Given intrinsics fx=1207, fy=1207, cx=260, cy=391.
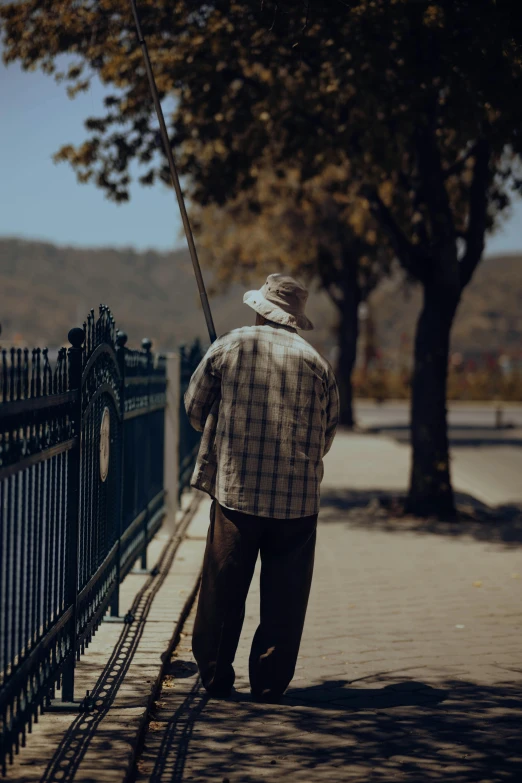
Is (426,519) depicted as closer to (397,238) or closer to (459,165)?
(397,238)

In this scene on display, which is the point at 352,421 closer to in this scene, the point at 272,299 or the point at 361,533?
the point at 361,533

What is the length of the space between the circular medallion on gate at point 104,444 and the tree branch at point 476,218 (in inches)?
282

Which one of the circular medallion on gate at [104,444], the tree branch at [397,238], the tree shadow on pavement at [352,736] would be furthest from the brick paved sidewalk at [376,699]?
the tree branch at [397,238]

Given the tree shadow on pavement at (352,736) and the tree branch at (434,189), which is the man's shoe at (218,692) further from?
the tree branch at (434,189)

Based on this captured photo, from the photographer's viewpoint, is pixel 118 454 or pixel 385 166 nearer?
pixel 118 454

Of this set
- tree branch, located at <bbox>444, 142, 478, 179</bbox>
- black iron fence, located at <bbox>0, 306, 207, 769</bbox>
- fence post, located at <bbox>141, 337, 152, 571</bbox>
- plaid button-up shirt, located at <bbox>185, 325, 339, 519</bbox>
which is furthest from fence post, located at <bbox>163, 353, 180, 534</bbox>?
plaid button-up shirt, located at <bbox>185, 325, 339, 519</bbox>

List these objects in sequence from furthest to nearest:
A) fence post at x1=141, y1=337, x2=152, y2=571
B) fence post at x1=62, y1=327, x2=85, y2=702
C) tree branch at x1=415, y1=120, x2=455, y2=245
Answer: tree branch at x1=415, y1=120, x2=455, y2=245
fence post at x1=141, y1=337, x2=152, y2=571
fence post at x1=62, y1=327, x2=85, y2=702

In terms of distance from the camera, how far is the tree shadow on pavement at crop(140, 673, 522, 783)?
4.62 metres

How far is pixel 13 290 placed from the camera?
173750 millimetres

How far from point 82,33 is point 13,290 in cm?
16685

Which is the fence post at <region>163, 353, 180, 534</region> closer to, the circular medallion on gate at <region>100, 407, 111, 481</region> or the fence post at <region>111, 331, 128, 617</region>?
the fence post at <region>111, 331, 128, 617</region>

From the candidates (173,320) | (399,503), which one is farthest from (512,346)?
(399,503)

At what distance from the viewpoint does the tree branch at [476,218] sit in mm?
12734

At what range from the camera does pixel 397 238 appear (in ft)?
41.3
